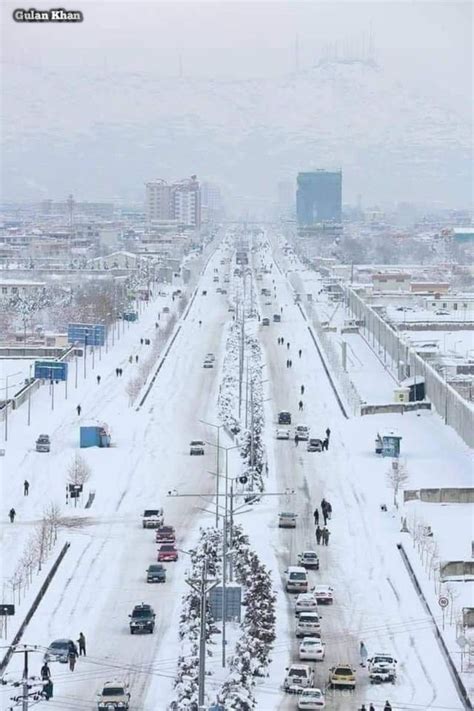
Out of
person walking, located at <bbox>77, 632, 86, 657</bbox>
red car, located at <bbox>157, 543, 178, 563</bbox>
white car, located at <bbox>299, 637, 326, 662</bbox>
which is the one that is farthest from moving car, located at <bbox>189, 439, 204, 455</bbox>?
white car, located at <bbox>299, 637, 326, 662</bbox>

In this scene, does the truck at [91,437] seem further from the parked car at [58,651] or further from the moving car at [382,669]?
the moving car at [382,669]

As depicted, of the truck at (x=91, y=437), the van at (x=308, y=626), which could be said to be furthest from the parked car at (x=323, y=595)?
the truck at (x=91, y=437)

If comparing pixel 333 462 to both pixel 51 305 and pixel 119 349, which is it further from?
pixel 51 305

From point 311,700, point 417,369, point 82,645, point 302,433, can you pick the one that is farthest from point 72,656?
point 417,369

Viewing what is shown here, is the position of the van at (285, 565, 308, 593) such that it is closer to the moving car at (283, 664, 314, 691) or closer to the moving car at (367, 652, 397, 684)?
the moving car at (367, 652, 397, 684)

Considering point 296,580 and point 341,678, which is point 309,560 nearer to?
point 296,580

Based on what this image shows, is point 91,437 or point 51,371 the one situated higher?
point 51,371

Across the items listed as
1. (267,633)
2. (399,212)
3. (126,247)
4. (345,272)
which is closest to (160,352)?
(267,633)
